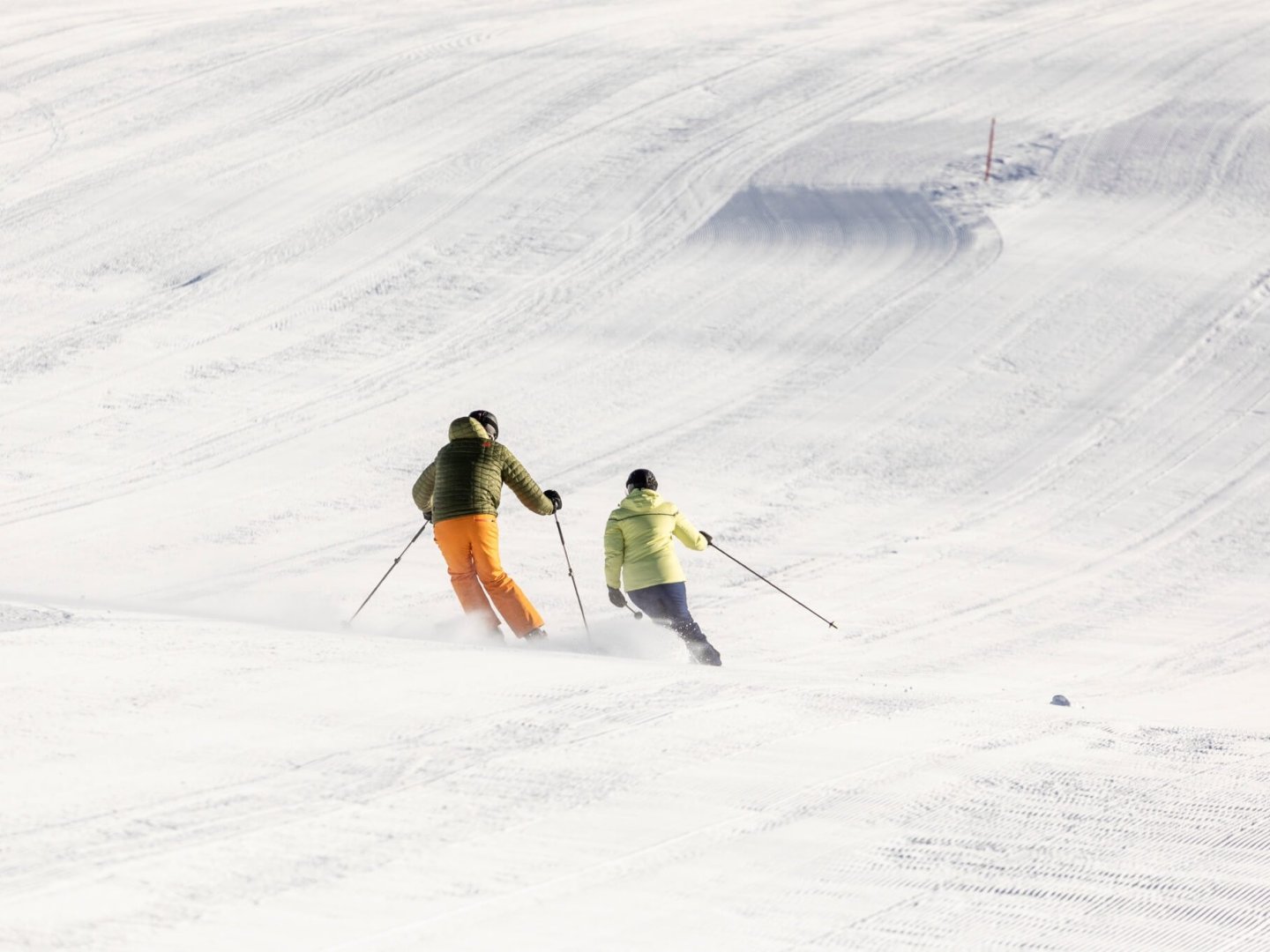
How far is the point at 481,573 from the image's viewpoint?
9023 mm

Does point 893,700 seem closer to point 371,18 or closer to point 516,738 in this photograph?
point 516,738

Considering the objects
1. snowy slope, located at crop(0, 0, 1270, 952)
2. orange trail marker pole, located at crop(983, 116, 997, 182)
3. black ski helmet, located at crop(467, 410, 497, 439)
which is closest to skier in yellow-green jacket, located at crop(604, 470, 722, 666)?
snowy slope, located at crop(0, 0, 1270, 952)

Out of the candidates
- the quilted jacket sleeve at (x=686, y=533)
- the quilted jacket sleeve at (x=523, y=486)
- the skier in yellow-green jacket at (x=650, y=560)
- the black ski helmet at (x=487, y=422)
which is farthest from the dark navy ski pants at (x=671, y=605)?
the black ski helmet at (x=487, y=422)

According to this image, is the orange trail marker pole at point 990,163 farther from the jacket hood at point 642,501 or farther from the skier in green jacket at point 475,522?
the skier in green jacket at point 475,522

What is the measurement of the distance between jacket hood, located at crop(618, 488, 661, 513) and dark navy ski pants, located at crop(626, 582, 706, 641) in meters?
0.44

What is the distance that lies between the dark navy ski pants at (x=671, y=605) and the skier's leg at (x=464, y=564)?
2.85 ft

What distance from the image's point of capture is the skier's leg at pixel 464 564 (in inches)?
356

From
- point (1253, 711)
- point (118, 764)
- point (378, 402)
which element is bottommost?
point (1253, 711)

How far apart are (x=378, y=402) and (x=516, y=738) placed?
29.8 ft

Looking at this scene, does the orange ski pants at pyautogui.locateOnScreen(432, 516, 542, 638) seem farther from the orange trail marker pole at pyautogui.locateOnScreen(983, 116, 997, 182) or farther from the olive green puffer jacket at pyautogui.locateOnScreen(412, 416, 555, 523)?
the orange trail marker pole at pyautogui.locateOnScreen(983, 116, 997, 182)

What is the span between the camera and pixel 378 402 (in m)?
14.6

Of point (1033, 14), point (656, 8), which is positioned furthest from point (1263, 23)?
point (656, 8)

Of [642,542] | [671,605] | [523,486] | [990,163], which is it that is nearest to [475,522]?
[523,486]

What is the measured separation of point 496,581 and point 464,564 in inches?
9.8
